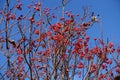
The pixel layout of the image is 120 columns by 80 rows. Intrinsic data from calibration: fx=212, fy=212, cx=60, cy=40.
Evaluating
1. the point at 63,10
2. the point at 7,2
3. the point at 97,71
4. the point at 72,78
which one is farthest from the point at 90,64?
the point at 7,2

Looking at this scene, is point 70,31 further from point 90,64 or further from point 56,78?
point 56,78

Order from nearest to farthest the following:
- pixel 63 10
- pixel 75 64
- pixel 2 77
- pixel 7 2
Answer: pixel 7 2 → pixel 2 77 → pixel 75 64 → pixel 63 10

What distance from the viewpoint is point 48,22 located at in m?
7.17

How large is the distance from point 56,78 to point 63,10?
247cm

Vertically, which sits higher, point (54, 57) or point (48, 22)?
point (48, 22)

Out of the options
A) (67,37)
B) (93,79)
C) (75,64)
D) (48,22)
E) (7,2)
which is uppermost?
(7,2)

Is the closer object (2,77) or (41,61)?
(2,77)

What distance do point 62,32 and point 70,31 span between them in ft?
1.06

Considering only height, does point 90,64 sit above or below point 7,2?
below

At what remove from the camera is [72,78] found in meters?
5.97

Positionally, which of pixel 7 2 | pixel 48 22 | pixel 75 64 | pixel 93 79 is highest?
pixel 7 2

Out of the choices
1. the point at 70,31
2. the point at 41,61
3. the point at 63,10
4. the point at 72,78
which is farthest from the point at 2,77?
the point at 63,10

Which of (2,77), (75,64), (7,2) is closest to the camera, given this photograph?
(7,2)

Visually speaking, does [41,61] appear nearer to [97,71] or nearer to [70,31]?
[70,31]
